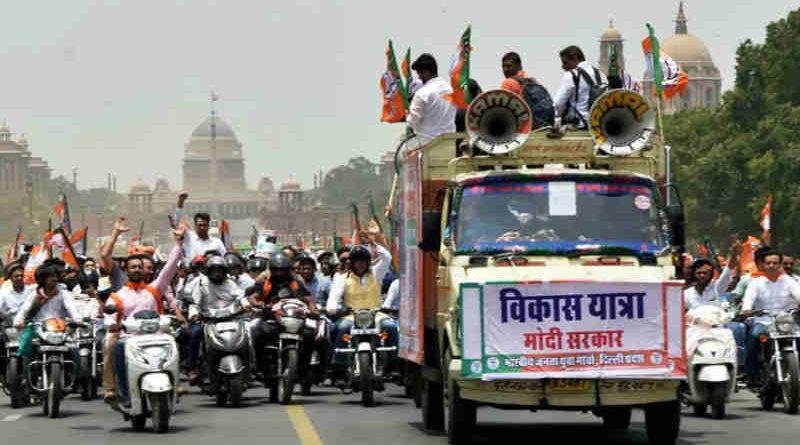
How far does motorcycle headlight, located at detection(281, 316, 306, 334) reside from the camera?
868 inches

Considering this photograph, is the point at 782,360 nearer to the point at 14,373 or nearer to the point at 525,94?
the point at 525,94

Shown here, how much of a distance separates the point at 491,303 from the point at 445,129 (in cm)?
442

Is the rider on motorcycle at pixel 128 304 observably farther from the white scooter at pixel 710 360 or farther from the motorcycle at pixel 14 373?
the white scooter at pixel 710 360

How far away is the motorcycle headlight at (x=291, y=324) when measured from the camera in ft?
72.3

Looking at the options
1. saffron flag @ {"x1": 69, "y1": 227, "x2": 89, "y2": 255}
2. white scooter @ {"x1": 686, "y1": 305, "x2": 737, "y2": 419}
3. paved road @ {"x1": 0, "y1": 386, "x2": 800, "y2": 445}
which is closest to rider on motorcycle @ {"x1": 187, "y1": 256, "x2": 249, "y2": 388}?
paved road @ {"x1": 0, "y1": 386, "x2": 800, "y2": 445}

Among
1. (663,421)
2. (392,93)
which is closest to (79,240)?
(392,93)

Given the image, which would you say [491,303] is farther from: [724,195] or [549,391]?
[724,195]

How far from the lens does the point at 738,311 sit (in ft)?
70.7

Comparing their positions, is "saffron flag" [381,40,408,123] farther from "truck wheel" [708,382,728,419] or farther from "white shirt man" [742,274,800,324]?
"truck wheel" [708,382,728,419]

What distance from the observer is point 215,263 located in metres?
21.8

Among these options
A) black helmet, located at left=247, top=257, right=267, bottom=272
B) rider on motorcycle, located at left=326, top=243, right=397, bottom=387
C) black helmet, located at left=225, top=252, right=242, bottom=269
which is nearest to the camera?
rider on motorcycle, located at left=326, top=243, right=397, bottom=387

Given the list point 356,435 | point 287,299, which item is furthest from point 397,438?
point 287,299

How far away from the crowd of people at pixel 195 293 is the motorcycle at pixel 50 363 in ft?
0.59

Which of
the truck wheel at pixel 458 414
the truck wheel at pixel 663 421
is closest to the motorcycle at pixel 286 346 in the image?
the truck wheel at pixel 458 414
